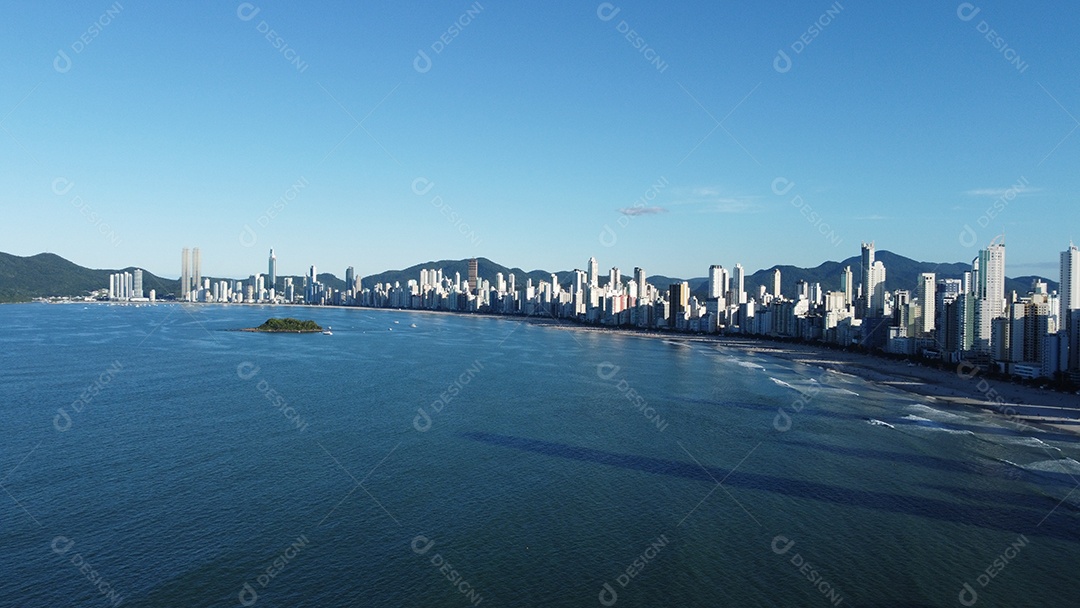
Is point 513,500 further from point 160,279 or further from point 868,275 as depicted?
point 160,279

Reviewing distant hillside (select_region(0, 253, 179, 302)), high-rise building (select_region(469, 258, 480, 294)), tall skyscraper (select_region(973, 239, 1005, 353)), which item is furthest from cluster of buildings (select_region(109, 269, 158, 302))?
tall skyscraper (select_region(973, 239, 1005, 353))

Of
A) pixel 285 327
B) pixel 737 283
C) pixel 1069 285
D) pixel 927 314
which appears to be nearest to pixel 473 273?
pixel 737 283

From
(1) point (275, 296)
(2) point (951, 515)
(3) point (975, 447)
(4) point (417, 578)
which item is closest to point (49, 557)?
(4) point (417, 578)

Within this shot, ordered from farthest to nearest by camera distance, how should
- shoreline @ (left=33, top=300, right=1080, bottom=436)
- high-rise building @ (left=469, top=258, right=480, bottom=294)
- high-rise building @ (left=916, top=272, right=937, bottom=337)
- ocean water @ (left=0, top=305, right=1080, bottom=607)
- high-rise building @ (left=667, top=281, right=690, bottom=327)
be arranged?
1. high-rise building @ (left=469, top=258, right=480, bottom=294)
2. high-rise building @ (left=667, top=281, right=690, bottom=327)
3. high-rise building @ (left=916, top=272, right=937, bottom=337)
4. shoreline @ (left=33, top=300, right=1080, bottom=436)
5. ocean water @ (left=0, top=305, right=1080, bottom=607)

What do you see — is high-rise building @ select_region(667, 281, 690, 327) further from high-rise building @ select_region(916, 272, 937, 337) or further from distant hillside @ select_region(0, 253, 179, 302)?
distant hillside @ select_region(0, 253, 179, 302)

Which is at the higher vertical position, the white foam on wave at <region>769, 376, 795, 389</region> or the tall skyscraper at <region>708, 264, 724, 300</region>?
the tall skyscraper at <region>708, 264, 724, 300</region>
